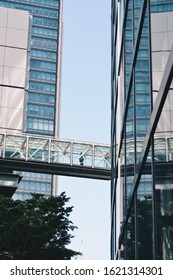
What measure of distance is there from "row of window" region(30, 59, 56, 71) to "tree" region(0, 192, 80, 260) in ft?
439

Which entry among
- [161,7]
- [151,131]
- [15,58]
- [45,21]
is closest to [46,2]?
[45,21]

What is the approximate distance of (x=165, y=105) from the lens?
7.50 m

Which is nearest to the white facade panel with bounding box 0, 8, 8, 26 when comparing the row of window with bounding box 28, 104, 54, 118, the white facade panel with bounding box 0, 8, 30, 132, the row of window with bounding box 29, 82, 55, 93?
the white facade panel with bounding box 0, 8, 30, 132

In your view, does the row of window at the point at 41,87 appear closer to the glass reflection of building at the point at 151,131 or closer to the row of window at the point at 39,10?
the row of window at the point at 39,10

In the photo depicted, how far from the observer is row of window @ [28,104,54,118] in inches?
6235

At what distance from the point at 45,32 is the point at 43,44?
4.60 metres

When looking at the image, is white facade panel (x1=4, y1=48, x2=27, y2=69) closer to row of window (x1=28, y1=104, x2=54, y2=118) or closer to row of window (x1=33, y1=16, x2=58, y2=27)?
row of window (x1=28, y1=104, x2=54, y2=118)

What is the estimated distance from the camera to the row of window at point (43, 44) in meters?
168

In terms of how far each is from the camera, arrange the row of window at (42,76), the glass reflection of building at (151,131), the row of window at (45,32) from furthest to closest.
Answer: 1. the row of window at (45,32)
2. the row of window at (42,76)
3. the glass reflection of building at (151,131)

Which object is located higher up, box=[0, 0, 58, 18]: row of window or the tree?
box=[0, 0, 58, 18]: row of window

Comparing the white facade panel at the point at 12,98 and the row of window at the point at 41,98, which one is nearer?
the white facade panel at the point at 12,98

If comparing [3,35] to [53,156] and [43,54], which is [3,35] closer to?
[53,156]

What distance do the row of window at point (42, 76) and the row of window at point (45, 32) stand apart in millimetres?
13406

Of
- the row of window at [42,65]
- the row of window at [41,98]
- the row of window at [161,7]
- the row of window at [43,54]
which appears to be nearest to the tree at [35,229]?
the row of window at [161,7]
